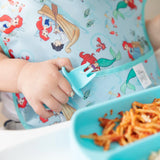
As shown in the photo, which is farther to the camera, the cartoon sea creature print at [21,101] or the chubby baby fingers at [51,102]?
the cartoon sea creature print at [21,101]

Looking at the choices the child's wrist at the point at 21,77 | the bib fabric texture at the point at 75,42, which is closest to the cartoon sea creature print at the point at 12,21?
the bib fabric texture at the point at 75,42

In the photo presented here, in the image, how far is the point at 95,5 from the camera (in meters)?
0.59

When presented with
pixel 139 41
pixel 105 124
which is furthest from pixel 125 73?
pixel 105 124

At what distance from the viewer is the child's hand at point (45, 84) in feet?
1.56

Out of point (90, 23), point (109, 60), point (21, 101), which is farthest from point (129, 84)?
point (21, 101)

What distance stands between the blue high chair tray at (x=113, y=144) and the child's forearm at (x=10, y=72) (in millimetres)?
249

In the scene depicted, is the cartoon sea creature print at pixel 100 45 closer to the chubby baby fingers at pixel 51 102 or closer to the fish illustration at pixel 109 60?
the fish illustration at pixel 109 60

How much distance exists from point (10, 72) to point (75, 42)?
172mm

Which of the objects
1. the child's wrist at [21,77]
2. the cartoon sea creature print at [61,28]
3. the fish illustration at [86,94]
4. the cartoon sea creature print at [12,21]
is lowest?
the fish illustration at [86,94]

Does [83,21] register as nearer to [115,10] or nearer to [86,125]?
[115,10]

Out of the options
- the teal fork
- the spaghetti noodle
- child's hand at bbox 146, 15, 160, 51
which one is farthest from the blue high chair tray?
child's hand at bbox 146, 15, 160, 51

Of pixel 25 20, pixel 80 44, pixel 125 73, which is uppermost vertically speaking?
pixel 25 20

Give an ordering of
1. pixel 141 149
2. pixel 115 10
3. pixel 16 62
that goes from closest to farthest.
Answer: pixel 141 149 < pixel 16 62 < pixel 115 10

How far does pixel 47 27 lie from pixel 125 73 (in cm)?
23
